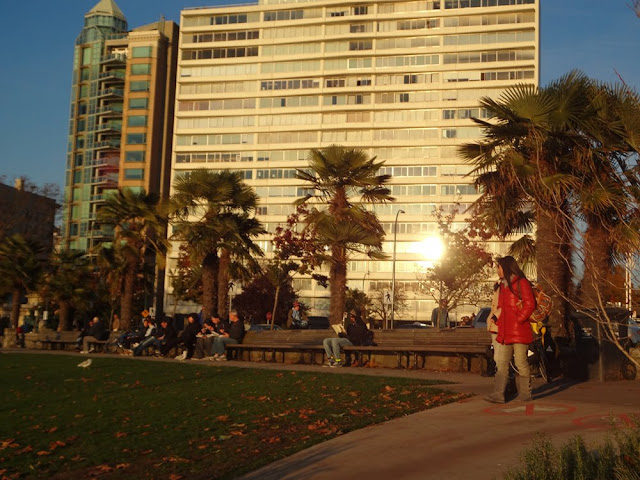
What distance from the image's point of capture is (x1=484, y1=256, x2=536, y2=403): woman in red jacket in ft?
34.0

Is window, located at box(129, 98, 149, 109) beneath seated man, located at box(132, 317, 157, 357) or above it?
above

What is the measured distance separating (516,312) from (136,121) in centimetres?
9237

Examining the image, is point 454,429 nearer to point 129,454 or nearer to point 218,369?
point 129,454

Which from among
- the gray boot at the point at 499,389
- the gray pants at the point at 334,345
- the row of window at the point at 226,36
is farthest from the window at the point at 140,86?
the gray boot at the point at 499,389

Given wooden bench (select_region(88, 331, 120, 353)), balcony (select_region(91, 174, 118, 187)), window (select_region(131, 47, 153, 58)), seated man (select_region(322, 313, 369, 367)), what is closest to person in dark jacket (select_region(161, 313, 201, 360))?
seated man (select_region(322, 313, 369, 367))

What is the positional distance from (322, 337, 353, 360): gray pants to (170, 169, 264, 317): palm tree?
15.2 meters

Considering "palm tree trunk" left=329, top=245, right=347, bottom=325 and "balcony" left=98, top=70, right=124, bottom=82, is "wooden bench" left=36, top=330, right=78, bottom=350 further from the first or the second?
"balcony" left=98, top=70, right=124, bottom=82

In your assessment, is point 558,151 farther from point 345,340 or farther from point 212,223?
point 212,223

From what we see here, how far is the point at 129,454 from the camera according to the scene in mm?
8453

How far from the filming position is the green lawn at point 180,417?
8016 millimetres

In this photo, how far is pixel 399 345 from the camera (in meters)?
19.6

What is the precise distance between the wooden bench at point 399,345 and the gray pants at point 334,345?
174 mm

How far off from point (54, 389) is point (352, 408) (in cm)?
629

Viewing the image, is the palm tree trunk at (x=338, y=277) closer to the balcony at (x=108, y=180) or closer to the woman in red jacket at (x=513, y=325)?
the woman in red jacket at (x=513, y=325)
